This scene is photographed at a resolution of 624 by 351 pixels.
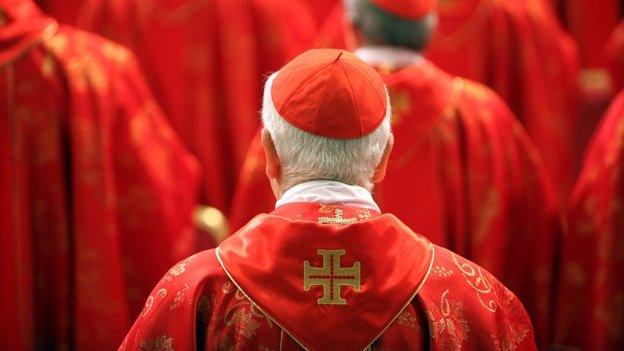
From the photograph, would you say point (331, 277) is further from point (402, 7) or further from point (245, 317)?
point (402, 7)

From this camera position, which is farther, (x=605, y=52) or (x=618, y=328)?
(x=605, y=52)

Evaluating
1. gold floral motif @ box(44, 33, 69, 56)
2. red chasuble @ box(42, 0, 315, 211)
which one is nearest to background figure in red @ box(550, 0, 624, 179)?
red chasuble @ box(42, 0, 315, 211)

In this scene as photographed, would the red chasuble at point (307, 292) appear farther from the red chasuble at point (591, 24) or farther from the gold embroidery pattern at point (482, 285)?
the red chasuble at point (591, 24)

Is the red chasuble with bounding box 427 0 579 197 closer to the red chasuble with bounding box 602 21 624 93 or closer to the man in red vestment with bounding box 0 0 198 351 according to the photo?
the red chasuble with bounding box 602 21 624 93

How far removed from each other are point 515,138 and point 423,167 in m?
0.28

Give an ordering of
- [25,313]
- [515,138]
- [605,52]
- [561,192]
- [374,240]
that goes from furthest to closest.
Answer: [605,52] → [561,192] → [515,138] → [25,313] → [374,240]

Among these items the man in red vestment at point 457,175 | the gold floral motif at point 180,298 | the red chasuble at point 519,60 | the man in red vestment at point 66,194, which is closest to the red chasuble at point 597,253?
the man in red vestment at point 457,175

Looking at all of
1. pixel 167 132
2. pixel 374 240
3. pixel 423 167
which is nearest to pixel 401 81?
pixel 423 167

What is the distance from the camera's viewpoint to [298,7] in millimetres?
4535

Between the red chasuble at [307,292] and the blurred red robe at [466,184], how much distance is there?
116 centimetres

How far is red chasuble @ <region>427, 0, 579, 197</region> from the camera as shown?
14.8 feet

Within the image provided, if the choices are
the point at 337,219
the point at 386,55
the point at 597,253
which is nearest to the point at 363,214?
the point at 337,219

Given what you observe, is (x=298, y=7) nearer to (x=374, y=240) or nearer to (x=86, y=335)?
(x=86, y=335)

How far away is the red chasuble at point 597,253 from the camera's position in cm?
354
